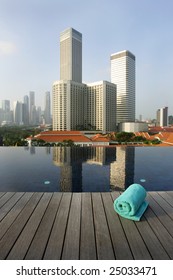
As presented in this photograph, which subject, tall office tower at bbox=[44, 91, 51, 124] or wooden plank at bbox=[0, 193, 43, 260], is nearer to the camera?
wooden plank at bbox=[0, 193, 43, 260]

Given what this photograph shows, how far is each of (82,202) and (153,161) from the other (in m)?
9.01

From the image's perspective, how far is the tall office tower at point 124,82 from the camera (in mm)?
85000

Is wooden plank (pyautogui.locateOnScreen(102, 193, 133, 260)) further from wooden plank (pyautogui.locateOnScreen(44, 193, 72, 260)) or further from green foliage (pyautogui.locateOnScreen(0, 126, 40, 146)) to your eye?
green foliage (pyautogui.locateOnScreen(0, 126, 40, 146))

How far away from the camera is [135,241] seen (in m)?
1.68

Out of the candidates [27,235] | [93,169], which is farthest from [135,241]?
[93,169]

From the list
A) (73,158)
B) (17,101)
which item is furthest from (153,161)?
(17,101)

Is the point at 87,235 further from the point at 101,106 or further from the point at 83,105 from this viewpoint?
the point at 83,105

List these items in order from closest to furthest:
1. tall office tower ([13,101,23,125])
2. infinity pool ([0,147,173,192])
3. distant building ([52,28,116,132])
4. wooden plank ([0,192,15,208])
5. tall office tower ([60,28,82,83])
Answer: wooden plank ([0,192,15,208]), infinity pool ([0,147,173,192]), distant building ([52,28,116,132]), tall office tower ([60,28,82,83]), tall office tower ([13,101,23,125])

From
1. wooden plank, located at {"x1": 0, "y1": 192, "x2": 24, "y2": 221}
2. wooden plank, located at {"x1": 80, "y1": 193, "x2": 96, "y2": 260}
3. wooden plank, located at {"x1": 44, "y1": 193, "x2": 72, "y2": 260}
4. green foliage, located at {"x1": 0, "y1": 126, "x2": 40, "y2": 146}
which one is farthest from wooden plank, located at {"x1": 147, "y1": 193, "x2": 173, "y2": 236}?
green foliage, located at {"x1": 0, "y1": 126, "x2": 40, "y2": 146}

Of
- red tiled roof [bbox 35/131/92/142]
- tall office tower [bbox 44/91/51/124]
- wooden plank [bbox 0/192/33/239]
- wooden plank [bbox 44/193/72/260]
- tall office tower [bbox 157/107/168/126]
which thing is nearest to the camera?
wooden plank [bbox 44/193/72/260]

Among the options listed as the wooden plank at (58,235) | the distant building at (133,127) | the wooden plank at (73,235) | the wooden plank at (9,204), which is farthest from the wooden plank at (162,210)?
the distant building at (133,127)

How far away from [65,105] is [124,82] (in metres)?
36.0

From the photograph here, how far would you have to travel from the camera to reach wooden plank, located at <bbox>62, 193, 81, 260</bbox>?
152 cm
